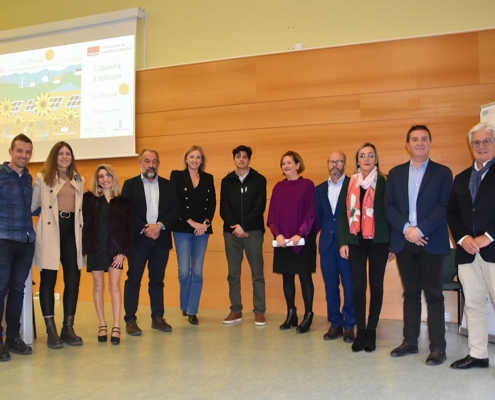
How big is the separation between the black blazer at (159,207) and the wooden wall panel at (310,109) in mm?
1351

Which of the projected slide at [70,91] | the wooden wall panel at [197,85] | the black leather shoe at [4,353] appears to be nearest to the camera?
the black leather shoe at [4,353]

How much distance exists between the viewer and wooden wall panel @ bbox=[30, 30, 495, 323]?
5.04m

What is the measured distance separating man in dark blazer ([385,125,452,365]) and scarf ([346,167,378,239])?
0.50 feet

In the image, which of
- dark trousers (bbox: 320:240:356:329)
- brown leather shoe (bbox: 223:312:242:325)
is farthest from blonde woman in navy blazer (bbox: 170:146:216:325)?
dark trousers (bbox: 320:240:356:329)

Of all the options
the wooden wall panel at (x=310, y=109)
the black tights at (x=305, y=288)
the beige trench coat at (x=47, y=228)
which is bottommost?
the black tights at (x=305, y=288)

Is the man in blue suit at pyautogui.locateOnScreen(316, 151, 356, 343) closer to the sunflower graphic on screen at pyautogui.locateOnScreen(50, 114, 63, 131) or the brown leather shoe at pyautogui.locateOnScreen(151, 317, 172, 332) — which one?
the brown leather shoe at pyautogui.locateOnScreen(151, 317, 172, 332)

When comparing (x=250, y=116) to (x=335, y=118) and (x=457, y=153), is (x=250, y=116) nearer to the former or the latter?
(x=335, y=118)

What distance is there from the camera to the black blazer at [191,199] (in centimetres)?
473

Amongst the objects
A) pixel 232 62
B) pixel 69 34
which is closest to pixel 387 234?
pixel 232 62

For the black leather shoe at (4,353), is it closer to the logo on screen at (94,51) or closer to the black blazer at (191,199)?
the black blazer at (191,199)

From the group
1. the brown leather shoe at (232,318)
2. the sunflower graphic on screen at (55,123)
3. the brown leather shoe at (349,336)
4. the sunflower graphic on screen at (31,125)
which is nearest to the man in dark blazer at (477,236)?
the brown leather shoe at (349,336)

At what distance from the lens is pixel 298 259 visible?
14.6 feet

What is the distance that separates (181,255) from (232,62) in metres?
2.47

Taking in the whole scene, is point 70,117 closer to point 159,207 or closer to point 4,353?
point 159,207
